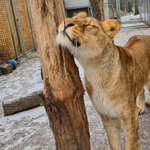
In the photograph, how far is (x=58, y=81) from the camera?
1.88 metres

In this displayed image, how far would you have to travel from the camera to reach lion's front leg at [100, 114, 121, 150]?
2.41m

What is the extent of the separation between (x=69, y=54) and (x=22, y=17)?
33.6 feet

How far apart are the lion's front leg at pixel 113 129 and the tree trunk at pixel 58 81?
0.40m

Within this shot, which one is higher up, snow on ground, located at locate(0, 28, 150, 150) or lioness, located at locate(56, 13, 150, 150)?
lioness, located at locate(56, 13, 150, 150)

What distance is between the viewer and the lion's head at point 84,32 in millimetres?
1708

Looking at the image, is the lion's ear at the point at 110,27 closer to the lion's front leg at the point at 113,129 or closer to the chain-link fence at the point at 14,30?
the lion's front leg at the point at 113,129

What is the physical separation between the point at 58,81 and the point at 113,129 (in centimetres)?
97

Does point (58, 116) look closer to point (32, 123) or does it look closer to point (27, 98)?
point (32, 123)

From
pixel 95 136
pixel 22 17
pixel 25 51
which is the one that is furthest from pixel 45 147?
pixel 22 17

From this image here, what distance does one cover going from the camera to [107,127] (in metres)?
2.45

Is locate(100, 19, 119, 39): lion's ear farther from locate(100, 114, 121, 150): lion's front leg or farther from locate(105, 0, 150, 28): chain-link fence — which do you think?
locate(105, 0, 150, 28): chain-link fence

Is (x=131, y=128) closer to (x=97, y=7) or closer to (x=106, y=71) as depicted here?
(x=106, y=71)

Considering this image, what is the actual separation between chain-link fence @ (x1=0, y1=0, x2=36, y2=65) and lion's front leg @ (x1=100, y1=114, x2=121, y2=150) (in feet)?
22.8

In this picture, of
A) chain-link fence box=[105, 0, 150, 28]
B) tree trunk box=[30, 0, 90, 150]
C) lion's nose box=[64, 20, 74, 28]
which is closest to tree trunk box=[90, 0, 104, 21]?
tree trunk box=[30, 0, 90, 150]
